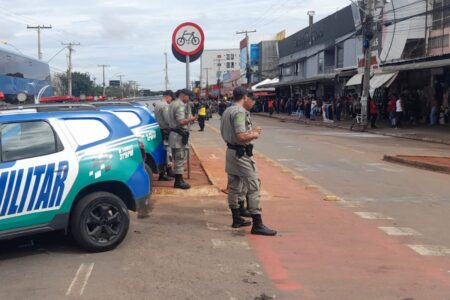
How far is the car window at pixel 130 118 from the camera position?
31.8 ft

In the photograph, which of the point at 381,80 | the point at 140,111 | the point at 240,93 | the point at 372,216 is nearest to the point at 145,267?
the point at 240,93

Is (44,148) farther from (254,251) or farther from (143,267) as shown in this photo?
(254,251)

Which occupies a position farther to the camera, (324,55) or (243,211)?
(324,55)

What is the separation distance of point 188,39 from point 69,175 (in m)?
5.54

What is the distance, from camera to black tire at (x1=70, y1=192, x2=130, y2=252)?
18.9 ft

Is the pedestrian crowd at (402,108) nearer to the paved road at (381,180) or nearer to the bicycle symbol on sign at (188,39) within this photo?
the paved road at (381,180)

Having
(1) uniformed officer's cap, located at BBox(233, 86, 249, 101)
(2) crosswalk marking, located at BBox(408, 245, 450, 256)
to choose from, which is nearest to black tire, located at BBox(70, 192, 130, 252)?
(1) uniformed officer's cap, located at BBox(233, 86, 249, 101)

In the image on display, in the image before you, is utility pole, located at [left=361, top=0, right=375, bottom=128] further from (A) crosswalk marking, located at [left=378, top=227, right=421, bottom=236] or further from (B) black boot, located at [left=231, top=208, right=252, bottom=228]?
(B) black boot, located at [left=231, top=208, right=252, bottom=228]

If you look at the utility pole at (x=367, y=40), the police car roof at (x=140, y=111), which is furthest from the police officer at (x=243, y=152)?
the utility pole at (x=367, y=40)

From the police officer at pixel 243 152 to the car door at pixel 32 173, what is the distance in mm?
2010

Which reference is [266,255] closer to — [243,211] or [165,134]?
[243,211]

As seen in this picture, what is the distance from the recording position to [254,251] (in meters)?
6.05

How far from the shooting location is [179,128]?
9586mm

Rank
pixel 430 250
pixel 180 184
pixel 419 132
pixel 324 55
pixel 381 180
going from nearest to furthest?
pixel 430 250
pixel 180 184
pixel 381 180
pixel 419 132
pixel 324 55
